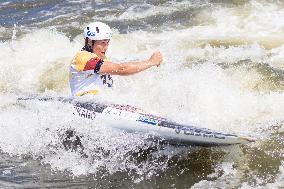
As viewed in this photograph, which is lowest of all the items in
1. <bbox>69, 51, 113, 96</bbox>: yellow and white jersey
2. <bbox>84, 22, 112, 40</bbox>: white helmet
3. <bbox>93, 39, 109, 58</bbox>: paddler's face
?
<bbox>69, 51, 113, 96</bbox>: yellow and white jersey

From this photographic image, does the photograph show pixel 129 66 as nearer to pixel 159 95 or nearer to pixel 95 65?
pixel 95 65

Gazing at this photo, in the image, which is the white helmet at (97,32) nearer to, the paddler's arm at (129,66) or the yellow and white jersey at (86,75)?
the yellow and white jersey at (86,75)

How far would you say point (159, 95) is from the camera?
27.7 ft

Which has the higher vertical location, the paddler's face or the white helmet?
the white helmet

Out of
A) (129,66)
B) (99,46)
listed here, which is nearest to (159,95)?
(129,66)

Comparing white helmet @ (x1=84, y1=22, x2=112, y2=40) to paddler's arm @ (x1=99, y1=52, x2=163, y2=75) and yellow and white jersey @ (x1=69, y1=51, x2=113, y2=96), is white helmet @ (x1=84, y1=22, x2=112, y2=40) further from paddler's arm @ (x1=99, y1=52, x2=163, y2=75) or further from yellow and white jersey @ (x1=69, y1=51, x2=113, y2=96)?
paddler's arm @ (x1=99, y1=52, x2=163, y2=75)

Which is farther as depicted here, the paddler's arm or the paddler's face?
the paddler's face

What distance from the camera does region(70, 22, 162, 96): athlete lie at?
6.73 m

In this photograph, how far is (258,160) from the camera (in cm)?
634

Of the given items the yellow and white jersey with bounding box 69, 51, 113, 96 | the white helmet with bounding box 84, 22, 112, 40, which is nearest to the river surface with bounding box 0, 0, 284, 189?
the yellow and white jersey with bounding box 69, 51, 113, 96

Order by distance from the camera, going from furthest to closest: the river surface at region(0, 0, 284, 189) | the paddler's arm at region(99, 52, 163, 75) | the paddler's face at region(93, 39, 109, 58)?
the paddler's face at region(93, 39, 109, 58)
the paddler's arm at region(99, 52, 163, 75)
the river surface at region(0, 0, 284, 189)

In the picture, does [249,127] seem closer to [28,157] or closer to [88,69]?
[88,69]

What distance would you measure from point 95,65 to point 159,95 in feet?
6.51

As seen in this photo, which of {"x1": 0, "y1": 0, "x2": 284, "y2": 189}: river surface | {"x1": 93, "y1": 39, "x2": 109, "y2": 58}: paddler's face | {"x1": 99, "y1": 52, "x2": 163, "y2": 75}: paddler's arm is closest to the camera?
{"x1": 0, "y1": 0, "x2": 284, "y2": 189}: river surface
